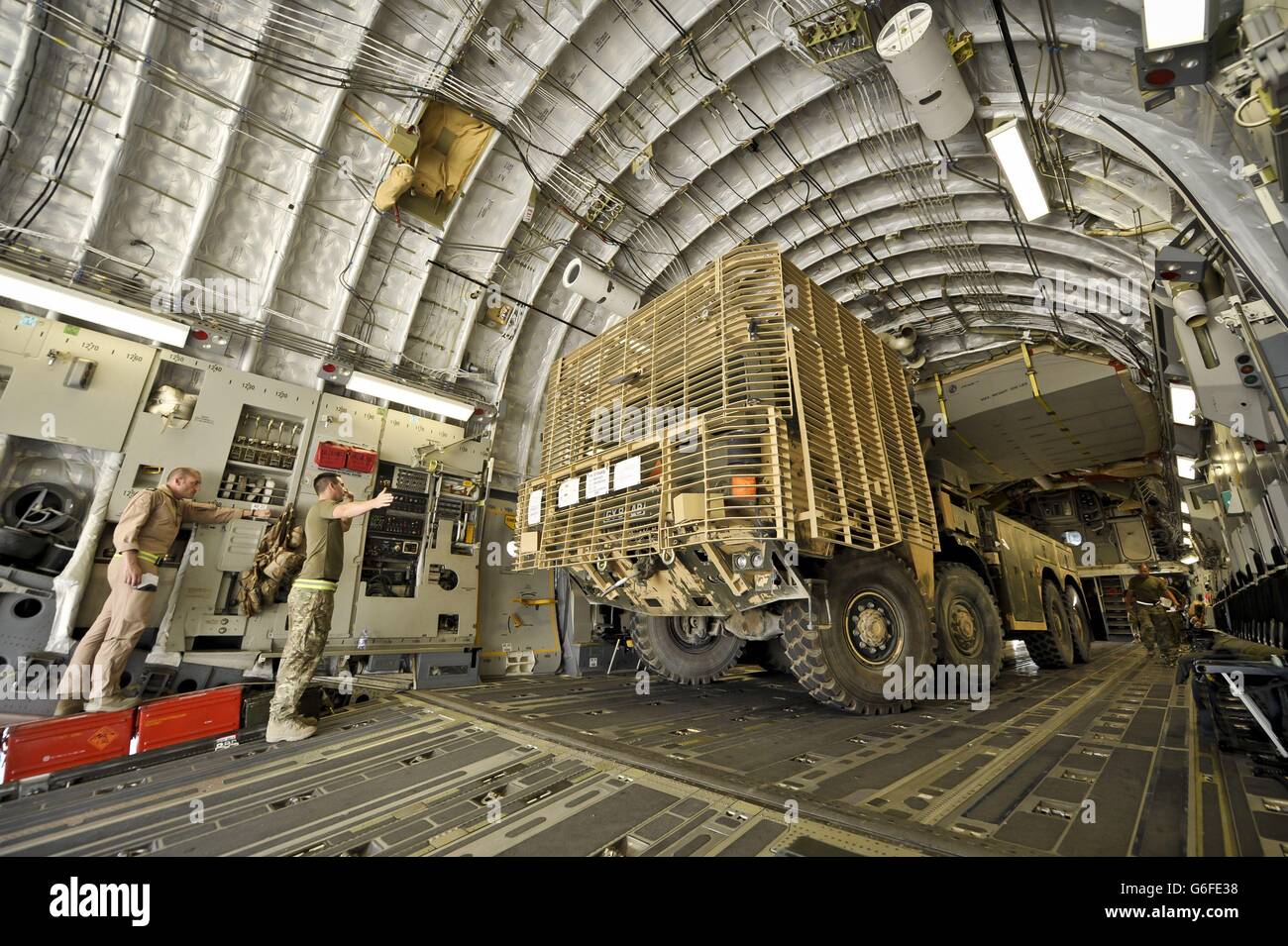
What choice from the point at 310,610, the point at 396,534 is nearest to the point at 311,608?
the point at 310,610

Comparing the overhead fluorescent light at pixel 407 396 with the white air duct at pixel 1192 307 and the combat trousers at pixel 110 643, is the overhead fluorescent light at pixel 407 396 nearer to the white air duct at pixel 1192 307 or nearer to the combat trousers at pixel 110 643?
the combat trousers at pixel 110 643

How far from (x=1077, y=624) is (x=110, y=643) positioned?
548 inches

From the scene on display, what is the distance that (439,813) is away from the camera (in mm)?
2195

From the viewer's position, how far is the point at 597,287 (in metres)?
7.17

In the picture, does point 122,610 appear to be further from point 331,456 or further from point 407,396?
point 407,396

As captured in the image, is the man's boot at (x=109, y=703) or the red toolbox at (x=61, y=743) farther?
the man's boot at (x=109, y=703)

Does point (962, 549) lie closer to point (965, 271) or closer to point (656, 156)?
point (965, 271)

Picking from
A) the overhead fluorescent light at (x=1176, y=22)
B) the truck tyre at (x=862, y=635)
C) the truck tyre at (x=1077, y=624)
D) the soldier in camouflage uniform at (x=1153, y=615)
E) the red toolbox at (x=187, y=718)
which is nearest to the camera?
the overhead fluorescent light at (x=1176, y=22)

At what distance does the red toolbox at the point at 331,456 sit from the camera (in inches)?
243

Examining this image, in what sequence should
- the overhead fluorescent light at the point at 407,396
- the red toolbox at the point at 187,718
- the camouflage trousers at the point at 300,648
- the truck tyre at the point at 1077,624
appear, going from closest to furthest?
the red toolbox at the point at 187,718 → the camouflage trousers at the point at 300,648 → the overhead fluorescent light at the point at 407,396 → the truck tyre at the point at 1077,624

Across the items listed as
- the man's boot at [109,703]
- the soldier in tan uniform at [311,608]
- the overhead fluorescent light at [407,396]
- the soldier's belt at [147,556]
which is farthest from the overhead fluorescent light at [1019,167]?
the man's boot at [109,703]

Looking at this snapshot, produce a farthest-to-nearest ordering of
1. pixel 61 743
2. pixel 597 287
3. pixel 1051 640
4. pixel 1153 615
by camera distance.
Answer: pixel 1153 615
pixel 1051 640
pixel 597 287
pixel 61 743

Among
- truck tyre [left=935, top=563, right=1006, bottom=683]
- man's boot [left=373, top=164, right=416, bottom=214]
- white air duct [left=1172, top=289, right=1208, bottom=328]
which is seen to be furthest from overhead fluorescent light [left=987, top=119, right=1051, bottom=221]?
man's boot [left=373, top=164, right=416, bottom=214]

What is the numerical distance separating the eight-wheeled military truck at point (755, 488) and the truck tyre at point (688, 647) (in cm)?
3
